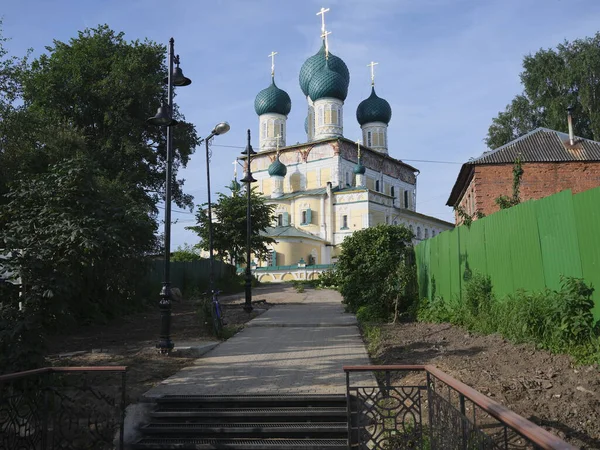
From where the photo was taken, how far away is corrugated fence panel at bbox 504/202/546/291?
8.59m

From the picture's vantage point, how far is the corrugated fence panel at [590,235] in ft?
22.1

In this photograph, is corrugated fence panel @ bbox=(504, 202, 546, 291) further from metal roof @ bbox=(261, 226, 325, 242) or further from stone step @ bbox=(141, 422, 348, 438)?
metal roof @ bbox=(261, 226, 325, 242)

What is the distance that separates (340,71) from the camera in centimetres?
5572

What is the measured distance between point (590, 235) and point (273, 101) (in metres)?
52.7

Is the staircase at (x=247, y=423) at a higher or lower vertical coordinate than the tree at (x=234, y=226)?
lower

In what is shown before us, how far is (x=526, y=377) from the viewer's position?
6.60 meters

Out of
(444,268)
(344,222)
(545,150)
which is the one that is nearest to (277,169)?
(344,222)

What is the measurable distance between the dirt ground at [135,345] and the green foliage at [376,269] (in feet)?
10.8

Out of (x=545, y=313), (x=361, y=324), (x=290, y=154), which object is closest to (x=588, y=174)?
(x=361, y=324)

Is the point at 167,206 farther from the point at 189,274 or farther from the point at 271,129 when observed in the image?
the point at 271,129

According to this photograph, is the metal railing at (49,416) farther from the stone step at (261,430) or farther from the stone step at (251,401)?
the stone step at (251,401)

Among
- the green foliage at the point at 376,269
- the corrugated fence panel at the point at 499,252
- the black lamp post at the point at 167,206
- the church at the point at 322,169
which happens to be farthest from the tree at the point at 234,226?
the corrugated fence panel at the point at 499,252

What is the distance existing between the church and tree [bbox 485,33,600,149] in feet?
54.0

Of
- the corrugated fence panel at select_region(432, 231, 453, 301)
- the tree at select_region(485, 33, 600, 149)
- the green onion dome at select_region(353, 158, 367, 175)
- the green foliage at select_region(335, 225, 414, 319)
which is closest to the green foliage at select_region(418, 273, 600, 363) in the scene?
the corrugated fence panel at select_region(432, 231, 453, 301)
